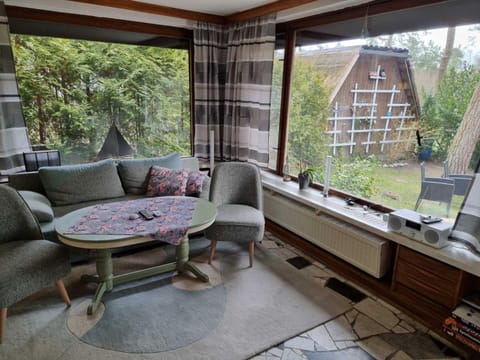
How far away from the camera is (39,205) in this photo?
8.86ft

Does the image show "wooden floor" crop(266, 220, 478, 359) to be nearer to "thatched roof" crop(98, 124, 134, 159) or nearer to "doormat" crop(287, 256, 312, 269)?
"doormat" crop(287, 256, 312, 269)

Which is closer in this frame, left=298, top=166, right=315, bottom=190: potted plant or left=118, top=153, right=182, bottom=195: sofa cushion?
left=298, top=166, right=315, bottom=190: potted plant

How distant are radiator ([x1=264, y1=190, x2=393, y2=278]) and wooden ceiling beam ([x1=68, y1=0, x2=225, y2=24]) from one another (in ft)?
7.18

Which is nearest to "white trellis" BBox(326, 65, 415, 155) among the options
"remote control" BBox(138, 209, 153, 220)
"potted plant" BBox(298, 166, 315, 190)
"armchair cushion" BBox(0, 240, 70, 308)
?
"potted plant" BBox(298, 166, 315, 190)

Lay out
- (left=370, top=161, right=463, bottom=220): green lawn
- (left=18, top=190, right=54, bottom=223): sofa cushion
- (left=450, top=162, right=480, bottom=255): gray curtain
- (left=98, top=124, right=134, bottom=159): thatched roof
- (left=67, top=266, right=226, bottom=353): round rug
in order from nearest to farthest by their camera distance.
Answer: (left=450, top=162, right=480, bottom=255): gray curtain, (left=67, top=266, right=226, bottom=353): round rug, (left=370, top=161, right=463, bottom=220): green lawn, (left=18, top=190, right=54, bottom=223): sofa cushion, (left=98, top=124, right=134, bottom=159): thatched roof

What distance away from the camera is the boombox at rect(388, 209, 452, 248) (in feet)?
6.82

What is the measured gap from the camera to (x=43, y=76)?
10.9 ft

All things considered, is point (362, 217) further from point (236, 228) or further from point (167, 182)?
point (167, 182)

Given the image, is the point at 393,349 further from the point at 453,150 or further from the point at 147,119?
the point at 147,119

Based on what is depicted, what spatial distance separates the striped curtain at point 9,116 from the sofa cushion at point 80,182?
0.41 meters

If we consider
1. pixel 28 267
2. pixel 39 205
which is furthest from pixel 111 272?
pixel 39 205

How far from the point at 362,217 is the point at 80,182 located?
2.60 metres

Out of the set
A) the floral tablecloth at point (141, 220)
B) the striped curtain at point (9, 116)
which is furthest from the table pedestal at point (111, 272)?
the striped curtain at point (9, 116)

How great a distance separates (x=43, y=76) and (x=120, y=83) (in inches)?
29.8
